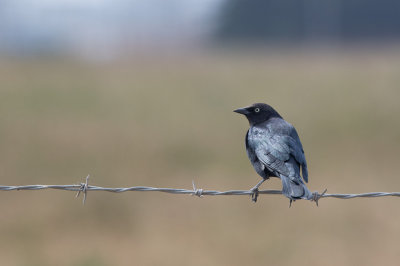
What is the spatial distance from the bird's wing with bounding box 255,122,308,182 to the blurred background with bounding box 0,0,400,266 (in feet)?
12.4

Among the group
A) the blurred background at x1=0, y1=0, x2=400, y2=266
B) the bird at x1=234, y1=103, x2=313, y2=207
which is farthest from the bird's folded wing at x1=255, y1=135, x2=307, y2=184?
the blurred background at x1=0, y1=0, x2=400, y2=266

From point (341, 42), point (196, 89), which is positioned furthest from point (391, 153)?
point (341, 42)

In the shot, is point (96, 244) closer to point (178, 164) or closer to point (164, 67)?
point (178, 164)

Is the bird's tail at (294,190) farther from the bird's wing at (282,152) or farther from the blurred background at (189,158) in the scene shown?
the blurred background at (189,158)

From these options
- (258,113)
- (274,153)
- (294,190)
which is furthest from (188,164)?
(294,190)

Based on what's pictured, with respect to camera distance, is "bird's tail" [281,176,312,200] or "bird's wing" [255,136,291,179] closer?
"bird's tail" [281,176,312,200]

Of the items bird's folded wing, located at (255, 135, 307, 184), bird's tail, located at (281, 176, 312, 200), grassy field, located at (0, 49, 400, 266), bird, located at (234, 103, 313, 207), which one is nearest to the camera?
bird's tail, located at (281, 176, 312, 200)

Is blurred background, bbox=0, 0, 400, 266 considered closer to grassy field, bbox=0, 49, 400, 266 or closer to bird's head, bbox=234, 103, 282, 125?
grassy field, bbox=0, 49, 400, 266

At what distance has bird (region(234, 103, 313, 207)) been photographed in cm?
600

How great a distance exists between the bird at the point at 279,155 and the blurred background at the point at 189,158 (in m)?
3.59

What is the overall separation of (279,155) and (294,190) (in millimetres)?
654

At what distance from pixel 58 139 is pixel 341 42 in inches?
1125

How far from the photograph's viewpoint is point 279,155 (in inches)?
252

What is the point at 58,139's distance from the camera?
17.0 metres
